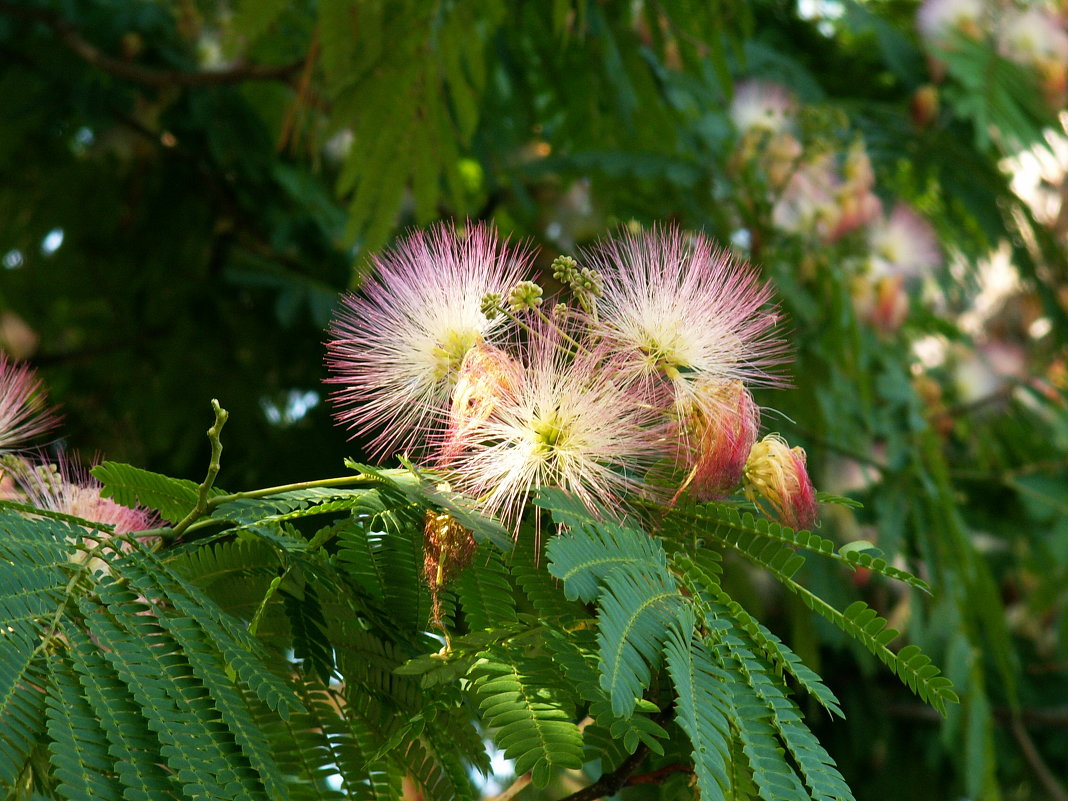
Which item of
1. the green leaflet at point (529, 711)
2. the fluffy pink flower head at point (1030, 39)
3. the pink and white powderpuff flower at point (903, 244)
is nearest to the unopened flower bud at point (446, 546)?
the green leaflet at point (529, 711)

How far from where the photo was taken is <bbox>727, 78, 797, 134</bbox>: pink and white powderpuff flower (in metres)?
4.35

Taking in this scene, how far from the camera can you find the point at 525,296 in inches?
58.7

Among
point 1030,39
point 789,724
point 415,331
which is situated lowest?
point 789,724

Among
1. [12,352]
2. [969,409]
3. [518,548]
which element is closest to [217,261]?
[12,352]

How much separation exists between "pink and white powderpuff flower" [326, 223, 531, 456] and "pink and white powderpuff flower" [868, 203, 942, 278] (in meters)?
3.05

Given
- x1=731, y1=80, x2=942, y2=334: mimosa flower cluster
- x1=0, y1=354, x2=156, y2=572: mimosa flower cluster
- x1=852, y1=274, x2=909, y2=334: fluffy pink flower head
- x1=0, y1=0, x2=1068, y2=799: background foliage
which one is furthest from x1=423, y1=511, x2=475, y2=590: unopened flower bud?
x1=852, y1=274, x2=909, y2=334: fluffy pink flower head

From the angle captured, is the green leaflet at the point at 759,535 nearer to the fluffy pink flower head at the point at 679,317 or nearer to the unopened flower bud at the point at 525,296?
the fluffy pink flower head at the point at 679,317

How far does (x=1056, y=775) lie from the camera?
5.42m

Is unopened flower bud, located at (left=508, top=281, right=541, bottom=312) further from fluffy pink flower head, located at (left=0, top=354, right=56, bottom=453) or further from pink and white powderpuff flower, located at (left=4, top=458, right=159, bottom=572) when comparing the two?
fluffy pink flower head, located at (left=0, top=354, right=56, bottom=453)

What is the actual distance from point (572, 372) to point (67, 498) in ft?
2.58

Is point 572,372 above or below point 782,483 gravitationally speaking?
above

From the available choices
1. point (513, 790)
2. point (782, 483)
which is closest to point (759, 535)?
point (782, 483)

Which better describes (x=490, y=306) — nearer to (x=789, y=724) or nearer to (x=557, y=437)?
(x=557, y=437)

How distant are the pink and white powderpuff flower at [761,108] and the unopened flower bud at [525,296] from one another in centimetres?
295
